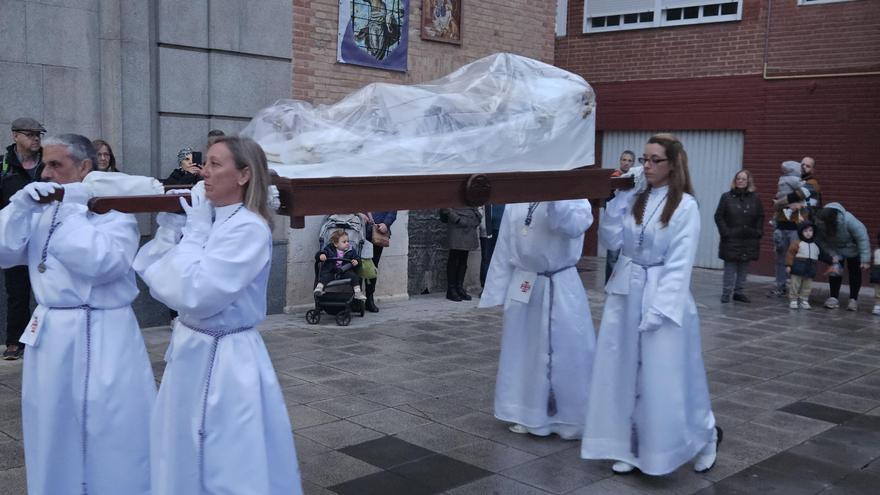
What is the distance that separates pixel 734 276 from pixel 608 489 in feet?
25.4

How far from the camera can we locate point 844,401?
6875 millimetres

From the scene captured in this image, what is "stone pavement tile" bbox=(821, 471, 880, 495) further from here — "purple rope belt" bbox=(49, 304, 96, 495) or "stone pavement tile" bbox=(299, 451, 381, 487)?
"purple rope belt" bbox=(49, 304, 96, 495)

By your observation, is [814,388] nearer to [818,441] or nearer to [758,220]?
[818,441]

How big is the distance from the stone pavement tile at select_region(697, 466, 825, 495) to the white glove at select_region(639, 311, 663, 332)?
0.96m

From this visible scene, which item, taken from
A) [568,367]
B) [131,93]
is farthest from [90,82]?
[568,367]

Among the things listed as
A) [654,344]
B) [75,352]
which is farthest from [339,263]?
[75,352]

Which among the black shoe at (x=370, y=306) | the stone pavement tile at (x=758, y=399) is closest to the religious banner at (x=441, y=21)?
the black shoe at (x=370, y=306)

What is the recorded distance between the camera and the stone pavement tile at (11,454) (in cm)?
489

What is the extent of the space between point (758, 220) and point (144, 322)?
8067 millimetres

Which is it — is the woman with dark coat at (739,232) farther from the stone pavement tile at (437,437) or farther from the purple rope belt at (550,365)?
the stone pavement tile at (437,437)

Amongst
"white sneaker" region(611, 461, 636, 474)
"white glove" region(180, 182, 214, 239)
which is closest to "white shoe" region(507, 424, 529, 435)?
"white sneaker" region(611, 461, 636, 474)

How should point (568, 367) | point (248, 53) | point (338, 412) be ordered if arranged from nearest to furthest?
point (568, 367)
point (338, 412)
point (248, 53)

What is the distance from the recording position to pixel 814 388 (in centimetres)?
725

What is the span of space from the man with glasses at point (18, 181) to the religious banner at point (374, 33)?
4048mm
